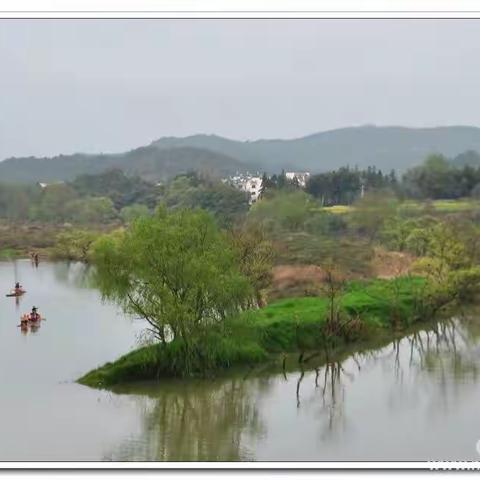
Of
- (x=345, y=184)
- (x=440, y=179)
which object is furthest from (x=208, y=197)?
(x=440, y=179)

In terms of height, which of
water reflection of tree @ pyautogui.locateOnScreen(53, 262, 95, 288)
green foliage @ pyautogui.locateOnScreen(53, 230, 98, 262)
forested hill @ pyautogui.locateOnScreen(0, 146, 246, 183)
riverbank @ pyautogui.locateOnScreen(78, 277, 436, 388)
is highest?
forested hill @ pyautogui.locateOnScreen(0, 146, 246, 183)

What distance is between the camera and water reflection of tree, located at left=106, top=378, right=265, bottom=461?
5230 millimetres

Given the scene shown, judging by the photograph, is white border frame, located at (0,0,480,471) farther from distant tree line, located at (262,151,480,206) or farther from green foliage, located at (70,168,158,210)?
distant tree line, located at (262,151,480,206)

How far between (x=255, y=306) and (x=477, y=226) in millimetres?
2107

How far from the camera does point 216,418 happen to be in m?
5.88

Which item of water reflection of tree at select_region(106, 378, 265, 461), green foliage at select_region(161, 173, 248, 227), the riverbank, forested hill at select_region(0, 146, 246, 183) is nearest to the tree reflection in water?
water reflection of tree at select_region(106, 378, 265, 461)

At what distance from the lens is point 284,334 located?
7395mm

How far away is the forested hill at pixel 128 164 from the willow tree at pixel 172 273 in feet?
1.00

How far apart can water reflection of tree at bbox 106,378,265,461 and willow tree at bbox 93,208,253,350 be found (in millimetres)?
369

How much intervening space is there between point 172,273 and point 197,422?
108 cm

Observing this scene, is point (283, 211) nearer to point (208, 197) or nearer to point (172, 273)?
point (208, 197)

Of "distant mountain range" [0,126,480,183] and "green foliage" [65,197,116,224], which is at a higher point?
"distant mountain range" [0,126,480,183]

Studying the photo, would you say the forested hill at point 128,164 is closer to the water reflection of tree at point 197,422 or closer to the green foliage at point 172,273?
the green foliage at point 172,273
